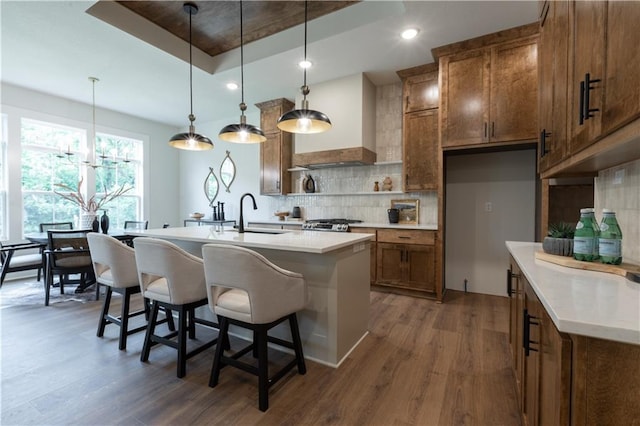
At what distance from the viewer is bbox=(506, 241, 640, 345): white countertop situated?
643 mm

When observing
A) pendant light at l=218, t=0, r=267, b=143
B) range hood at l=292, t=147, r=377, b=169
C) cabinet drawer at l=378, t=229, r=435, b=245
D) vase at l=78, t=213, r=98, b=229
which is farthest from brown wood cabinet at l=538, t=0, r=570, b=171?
vase at l=78, t=213, r=98, b=229

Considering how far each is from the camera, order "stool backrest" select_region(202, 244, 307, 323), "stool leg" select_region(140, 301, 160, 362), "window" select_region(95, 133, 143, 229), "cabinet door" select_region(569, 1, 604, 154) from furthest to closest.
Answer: "window" select_region(95, 133, 143, 229), "stool leg" select_region(140, 301, 160, 362), "stool backrest" select_region(202, 244, 307, 323), "cabinet door" select_region(569, 1, 604, 154)

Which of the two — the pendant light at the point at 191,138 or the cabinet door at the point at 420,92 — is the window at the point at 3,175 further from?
the cabinet door at the point at 420,92

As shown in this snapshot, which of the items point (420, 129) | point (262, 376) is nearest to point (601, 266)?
point (262, 376)

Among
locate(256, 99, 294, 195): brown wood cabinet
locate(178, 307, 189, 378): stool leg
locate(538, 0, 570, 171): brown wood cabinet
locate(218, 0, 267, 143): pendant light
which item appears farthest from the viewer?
locate(256, 99, 294, 195): brown wood cabinet

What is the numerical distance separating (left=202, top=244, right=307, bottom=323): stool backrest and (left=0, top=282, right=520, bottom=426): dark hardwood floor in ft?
1.91

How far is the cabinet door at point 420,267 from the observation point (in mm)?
3539

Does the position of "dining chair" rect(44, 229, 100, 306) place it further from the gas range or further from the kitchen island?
the gas range

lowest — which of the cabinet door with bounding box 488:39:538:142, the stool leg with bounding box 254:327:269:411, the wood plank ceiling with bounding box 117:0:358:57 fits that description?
the stool leg with bounding box 254:327:269:411

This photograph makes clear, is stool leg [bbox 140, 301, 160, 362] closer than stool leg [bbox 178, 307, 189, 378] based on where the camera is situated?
No

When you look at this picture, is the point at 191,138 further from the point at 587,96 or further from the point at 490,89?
the point at 490,89

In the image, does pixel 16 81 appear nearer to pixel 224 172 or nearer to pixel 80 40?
pixel 80 40

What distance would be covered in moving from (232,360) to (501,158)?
3.68m

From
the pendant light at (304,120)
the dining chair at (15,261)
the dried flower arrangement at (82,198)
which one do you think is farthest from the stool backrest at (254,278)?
the dried flower arrangement at (82,198)
